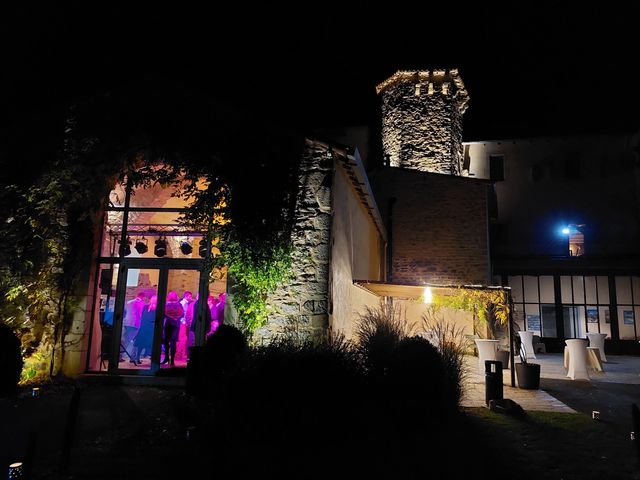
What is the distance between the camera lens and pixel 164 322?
26.0 ft

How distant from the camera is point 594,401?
711 cm

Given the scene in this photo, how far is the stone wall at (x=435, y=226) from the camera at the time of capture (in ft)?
48.1

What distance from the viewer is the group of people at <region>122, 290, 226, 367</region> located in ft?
26.2

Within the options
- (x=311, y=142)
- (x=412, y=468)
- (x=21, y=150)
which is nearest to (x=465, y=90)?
(x=311, y=142)

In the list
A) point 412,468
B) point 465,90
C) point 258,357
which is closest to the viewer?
point 412,468

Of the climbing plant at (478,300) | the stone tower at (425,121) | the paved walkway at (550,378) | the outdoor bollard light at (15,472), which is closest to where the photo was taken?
the outdoor bollard light at (15,472)

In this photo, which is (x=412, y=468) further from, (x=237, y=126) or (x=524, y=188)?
(x=524, y=188)

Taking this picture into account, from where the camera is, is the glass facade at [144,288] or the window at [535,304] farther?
the window at [535,304]

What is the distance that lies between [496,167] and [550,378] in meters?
15.4

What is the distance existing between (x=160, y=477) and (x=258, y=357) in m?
1.65

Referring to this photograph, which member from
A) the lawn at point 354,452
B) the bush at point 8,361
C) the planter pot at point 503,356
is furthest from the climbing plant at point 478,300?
the bush at point 8,361

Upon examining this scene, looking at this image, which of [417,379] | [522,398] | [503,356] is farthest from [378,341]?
[503,356]

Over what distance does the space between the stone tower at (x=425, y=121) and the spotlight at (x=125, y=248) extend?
44.4 ft

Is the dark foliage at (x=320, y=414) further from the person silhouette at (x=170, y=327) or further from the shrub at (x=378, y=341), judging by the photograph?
the person silhouette at (x=170, y=327)
